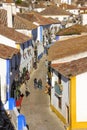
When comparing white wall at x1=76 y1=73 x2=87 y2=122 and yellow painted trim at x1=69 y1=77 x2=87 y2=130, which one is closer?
yellow painted trim at x1=69 y1=77 x2=87 y2=130

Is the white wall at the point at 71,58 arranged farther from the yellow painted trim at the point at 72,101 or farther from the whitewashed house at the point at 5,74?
the yellow painted trim at the point at 72,101

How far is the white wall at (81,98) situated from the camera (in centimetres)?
2984

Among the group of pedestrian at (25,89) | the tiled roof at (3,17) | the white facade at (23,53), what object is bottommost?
the group of pedestrian at (25,89)

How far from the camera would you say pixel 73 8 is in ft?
364

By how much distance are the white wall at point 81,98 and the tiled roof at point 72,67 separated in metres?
0.57

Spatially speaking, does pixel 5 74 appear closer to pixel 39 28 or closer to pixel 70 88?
pixel 70 88

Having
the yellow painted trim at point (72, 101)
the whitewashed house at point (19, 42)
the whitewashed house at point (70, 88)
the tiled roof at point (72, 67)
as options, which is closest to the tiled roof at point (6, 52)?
the whitewashed house at point (70, 88)

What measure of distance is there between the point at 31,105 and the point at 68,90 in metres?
7.95

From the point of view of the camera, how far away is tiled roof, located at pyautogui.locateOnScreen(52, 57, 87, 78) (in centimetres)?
3000

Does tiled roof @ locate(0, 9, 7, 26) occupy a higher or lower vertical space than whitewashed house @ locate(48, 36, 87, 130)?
higher

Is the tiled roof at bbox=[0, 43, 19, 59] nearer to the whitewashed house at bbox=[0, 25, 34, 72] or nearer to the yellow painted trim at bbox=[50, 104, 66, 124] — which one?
the whitewashed house at bbox=[0, 25, 34, 72]

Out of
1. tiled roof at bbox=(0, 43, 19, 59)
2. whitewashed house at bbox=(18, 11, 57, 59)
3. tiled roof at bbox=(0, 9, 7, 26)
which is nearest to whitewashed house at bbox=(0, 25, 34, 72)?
tiled roof at bbox=(0, 9, 7, 26)

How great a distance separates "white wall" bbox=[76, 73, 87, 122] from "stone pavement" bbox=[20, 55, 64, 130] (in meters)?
2.03

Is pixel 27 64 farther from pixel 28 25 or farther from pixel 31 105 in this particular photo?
pixel 31 105
